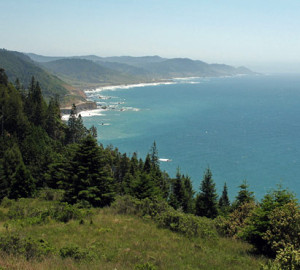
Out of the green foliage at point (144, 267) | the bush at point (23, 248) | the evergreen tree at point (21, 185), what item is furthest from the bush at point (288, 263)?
the evergreen tree at point (21, 185)

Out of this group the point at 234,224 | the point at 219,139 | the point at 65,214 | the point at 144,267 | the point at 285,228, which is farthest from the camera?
the point at 219,139

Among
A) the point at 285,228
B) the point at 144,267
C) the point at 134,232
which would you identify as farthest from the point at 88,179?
the point at 285,228

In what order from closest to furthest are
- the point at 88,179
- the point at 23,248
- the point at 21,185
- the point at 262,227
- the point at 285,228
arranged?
the point at 23,248, the point at 285,228, the point at 262,227, the point at 88,179, the point at 21,185

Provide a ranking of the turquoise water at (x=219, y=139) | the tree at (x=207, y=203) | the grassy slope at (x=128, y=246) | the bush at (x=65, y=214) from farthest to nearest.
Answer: the turquoise water at (x=219, y=139)
the tree at (x=207, y=203)
the bush at (x=65, y=214)
the grassy slope at (x=128, y=246)

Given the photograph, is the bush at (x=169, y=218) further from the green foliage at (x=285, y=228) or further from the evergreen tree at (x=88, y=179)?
the evergreen tree at (x=88, y=179)

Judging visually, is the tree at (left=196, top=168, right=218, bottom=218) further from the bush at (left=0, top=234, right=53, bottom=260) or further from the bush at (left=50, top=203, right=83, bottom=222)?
the bush at (left=0, top=234, right=53, bottom=260)

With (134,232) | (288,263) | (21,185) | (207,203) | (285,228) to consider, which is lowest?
(207,203)

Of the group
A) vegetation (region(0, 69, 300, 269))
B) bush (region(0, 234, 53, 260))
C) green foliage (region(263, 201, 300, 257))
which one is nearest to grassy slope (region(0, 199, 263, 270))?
vegetation (region(0, 69, 300, 269))

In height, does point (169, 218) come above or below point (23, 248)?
below

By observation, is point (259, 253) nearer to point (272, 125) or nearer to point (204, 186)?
point (204, 186)

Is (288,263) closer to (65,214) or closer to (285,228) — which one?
(285,228)
